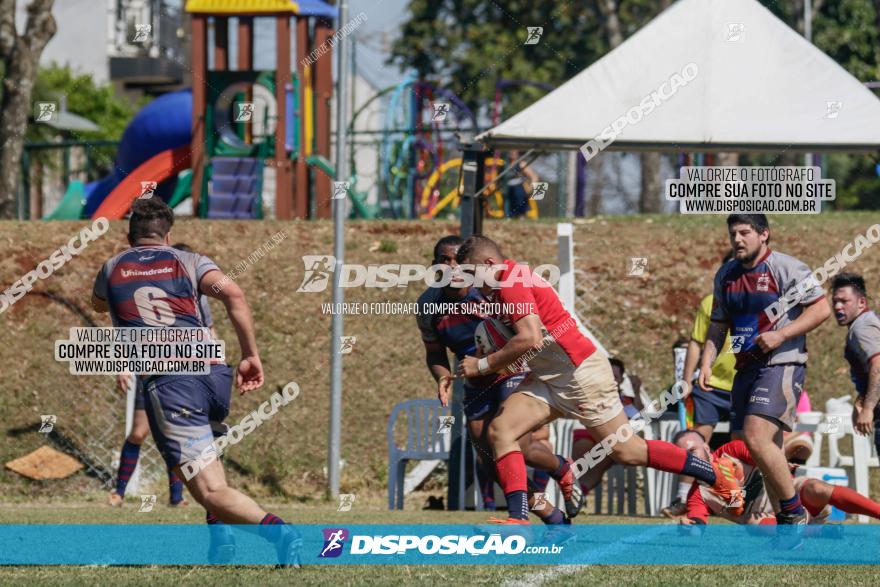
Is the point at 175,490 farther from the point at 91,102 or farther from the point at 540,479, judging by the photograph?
the point at 91,102

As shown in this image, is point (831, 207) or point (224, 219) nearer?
point (224, 219)

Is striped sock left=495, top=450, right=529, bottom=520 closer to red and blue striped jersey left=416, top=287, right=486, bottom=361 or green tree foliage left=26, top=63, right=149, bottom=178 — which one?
red and blue striped jersey left=416, top=287, right=486, bottom=361

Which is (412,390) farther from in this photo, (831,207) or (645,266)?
(831,207)

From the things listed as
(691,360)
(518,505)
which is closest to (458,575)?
(518,505)

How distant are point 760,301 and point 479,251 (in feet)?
5.83

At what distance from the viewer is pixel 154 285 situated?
705cm

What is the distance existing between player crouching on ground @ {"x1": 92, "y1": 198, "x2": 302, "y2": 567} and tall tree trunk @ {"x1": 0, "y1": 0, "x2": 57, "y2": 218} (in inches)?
542

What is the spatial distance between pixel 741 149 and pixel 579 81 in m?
1.48

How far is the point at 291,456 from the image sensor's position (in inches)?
560

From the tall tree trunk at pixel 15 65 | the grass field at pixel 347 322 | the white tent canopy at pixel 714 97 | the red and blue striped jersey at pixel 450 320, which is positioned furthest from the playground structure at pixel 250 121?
the red and blue striped jersey at pixel 450 320

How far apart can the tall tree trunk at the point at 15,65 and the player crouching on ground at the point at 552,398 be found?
536 inches

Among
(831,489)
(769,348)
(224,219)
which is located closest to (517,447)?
(769,348)

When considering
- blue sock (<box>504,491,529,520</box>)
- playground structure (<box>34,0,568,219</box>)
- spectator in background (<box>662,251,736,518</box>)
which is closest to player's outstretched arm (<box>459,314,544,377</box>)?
blue sock (<box>504,491,529,520</box>)

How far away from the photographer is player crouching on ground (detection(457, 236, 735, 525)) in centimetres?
810
